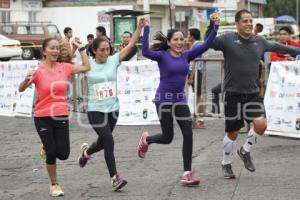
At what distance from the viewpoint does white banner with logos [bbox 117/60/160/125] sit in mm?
13312

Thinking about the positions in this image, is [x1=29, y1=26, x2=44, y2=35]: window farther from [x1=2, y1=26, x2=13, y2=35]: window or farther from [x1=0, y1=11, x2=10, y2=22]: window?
[x1=0, y1=11, x2=10, y2=22]: window

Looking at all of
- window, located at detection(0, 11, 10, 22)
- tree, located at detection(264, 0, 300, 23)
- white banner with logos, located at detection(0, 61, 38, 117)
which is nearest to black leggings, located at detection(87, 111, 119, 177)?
white banner with logos, located at detection(0, 61, 38, 117)

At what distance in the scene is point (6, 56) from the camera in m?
34.3

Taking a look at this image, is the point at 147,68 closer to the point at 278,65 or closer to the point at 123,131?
the point at 123,131

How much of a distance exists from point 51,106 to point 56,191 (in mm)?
876

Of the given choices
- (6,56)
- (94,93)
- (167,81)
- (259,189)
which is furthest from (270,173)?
(6,56)

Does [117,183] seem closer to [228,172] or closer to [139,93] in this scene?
[228,172]

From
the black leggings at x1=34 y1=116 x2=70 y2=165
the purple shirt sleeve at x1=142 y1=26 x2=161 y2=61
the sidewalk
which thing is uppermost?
the purple shirt sleeve at x1=142 y1=26 x2=161 y2=61

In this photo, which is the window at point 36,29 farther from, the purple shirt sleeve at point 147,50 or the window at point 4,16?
the purple shirt sleeve at point 147,50

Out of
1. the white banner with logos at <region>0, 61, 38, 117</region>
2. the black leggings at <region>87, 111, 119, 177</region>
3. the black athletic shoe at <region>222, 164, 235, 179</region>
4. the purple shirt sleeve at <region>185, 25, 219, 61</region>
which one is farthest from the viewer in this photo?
the white banner with logos at <region>0, 61, 38, 117</region>

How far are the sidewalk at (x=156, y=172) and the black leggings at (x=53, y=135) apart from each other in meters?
0.45

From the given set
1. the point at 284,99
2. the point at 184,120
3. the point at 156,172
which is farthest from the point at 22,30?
the point at 184,120

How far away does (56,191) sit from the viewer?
7219 mm

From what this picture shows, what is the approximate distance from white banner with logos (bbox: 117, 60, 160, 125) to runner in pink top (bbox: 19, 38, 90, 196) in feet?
19.7
